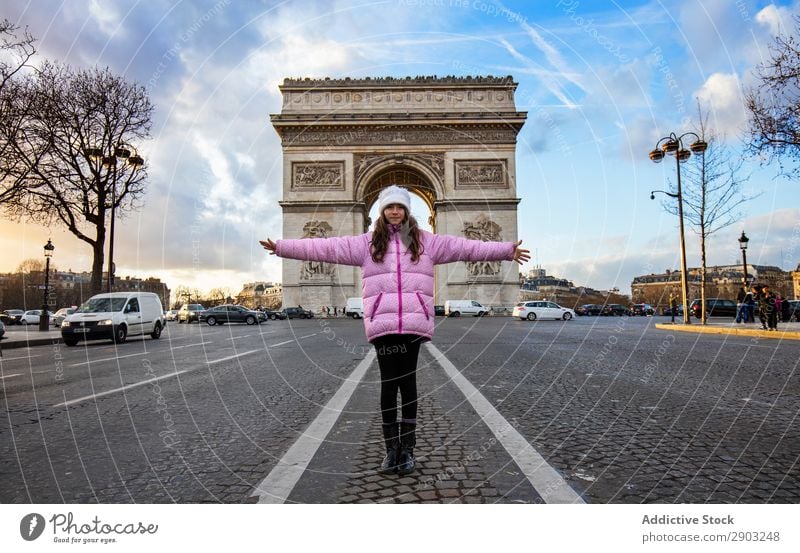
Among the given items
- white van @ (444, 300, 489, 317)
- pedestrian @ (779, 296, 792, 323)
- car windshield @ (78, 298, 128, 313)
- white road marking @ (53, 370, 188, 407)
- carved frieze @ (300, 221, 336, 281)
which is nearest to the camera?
white road marking @ (53, 370, 188, 407)

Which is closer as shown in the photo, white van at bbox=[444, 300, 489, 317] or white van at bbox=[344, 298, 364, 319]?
white van at bbox=[444, 300, 489, 317]

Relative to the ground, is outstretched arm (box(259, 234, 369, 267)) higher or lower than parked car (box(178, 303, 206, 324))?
higher

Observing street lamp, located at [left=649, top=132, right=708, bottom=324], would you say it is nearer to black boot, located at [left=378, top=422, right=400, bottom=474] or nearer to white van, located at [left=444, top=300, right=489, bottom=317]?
white van, located at [left=444, top=300, right=489, bottom=317]

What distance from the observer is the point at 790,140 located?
13.2m

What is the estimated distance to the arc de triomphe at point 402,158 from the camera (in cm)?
3769

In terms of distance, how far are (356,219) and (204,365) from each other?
30403 millimetres

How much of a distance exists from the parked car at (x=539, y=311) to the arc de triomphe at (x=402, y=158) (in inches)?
191

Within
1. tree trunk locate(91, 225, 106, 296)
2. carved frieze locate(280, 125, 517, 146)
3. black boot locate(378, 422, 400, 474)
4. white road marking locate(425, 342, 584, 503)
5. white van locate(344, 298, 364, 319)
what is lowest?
white road marking locate(425, 342, 584, 503)

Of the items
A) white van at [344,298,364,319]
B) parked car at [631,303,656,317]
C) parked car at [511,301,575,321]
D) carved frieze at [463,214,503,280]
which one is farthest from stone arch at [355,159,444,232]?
parked car at [631,303,656,317]

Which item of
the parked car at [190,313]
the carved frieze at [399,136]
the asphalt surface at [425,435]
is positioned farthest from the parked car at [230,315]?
the asphalt surface at [425,435]

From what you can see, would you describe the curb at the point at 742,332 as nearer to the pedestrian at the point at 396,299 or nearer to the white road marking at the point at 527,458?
the white road marking at the point at 527,458

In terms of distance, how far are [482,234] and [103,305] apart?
1033 inches

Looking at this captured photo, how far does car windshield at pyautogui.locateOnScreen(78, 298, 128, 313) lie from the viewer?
1517 cm

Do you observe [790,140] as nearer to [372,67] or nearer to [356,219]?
[372,67]
